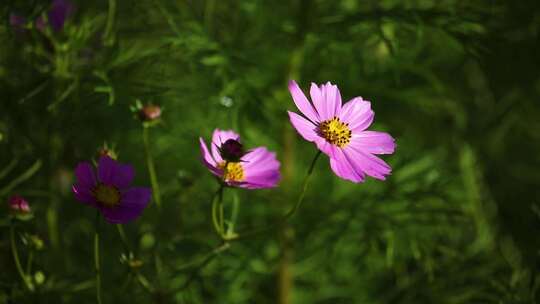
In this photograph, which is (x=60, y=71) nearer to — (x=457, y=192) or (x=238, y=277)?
(x=238, y=277)

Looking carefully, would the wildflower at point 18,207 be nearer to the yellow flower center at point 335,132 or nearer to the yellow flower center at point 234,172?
the yellow flower center at point 234,172

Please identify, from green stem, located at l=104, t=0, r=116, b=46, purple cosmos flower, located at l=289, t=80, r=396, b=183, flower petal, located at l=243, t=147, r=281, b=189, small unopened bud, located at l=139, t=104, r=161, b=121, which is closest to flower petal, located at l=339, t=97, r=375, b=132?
purple cosmos flower, located at l=289, t=80, r=396, b=183

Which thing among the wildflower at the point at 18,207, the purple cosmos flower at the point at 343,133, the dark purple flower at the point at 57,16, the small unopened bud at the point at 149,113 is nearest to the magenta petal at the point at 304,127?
the purple cosmos flower at the point at 343,133

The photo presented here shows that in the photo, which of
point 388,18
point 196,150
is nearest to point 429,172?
point 388,18

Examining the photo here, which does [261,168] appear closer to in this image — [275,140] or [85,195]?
[85,195]

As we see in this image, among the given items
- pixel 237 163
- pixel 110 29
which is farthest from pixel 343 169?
pixel 110 29
